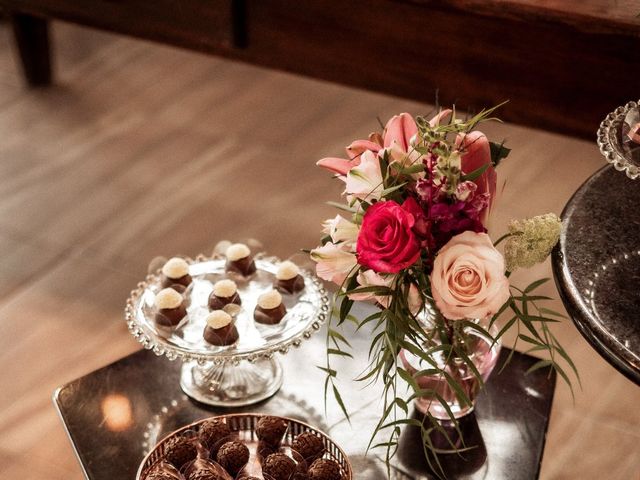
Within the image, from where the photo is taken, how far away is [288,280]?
1655mm

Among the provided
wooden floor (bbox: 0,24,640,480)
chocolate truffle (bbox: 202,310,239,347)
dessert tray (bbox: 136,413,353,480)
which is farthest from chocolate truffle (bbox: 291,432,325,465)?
wooden floor (bbox: 0,24,640,480)

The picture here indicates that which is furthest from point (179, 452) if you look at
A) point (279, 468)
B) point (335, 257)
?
point (335, 257)

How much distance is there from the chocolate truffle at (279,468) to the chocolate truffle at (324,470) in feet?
0.10

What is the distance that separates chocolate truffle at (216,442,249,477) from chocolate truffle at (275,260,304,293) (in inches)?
13.9

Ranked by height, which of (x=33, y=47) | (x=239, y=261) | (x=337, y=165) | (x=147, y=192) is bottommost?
(x=147, y=192)

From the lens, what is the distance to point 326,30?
7.83 ft

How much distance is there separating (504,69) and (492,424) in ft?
3.41

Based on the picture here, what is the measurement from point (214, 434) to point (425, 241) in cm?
46

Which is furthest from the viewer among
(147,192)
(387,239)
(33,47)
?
(33,47)

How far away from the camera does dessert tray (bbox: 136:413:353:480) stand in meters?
1.37

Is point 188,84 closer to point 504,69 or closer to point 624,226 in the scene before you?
point 504,69

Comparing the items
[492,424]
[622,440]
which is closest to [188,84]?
[622,440]

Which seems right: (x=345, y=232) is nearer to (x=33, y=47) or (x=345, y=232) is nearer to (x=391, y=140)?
(x=391, y=140)

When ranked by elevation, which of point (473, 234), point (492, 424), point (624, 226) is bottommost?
point (492, 424)
